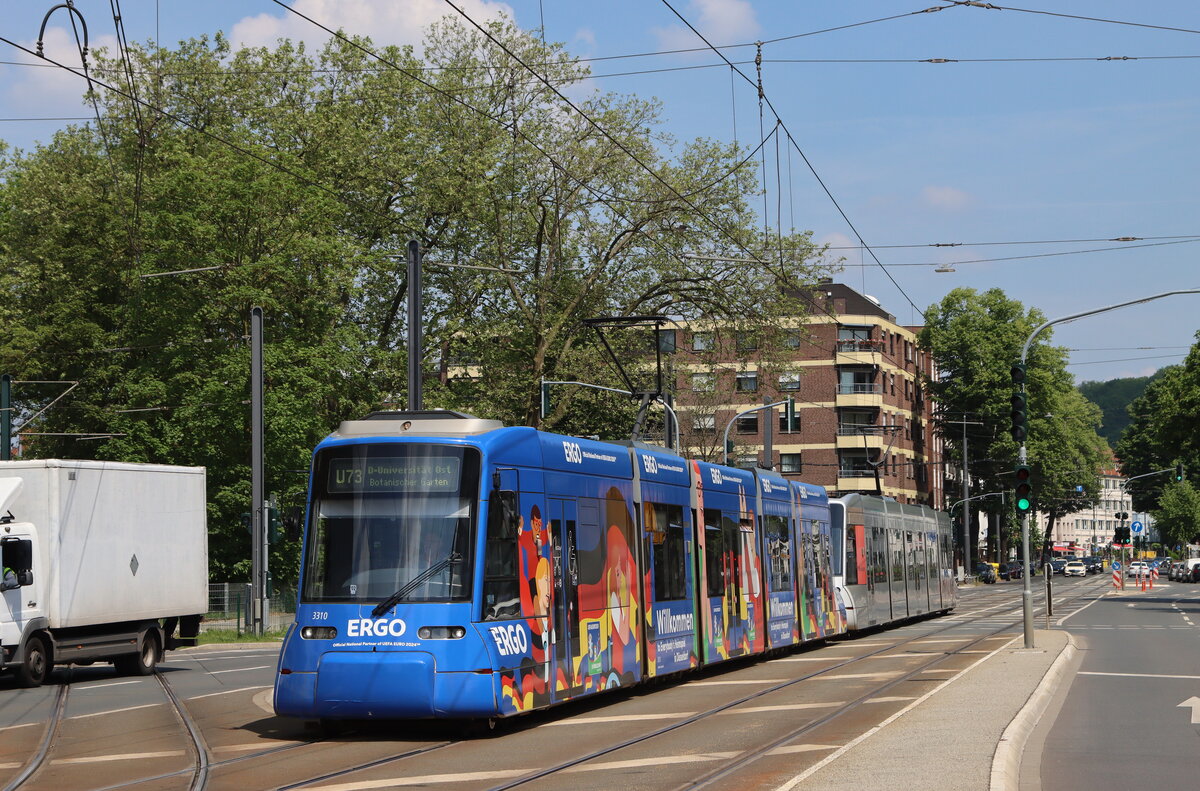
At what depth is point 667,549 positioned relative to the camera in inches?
741

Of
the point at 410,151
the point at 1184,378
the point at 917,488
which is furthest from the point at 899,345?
the point at 410,151

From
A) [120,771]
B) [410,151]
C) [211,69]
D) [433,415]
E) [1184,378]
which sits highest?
[211,69]

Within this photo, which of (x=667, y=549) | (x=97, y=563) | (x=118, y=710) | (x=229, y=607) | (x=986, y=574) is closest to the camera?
(x=118, y=710)

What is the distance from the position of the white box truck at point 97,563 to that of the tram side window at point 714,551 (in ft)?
31.2

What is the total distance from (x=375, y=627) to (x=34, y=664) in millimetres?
10922

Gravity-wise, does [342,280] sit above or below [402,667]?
above

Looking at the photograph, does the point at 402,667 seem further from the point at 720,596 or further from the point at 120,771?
the point at 720,596

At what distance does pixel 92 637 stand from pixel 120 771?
12755 millimetres

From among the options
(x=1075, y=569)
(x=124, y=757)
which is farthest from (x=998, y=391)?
(x=124, y=757)

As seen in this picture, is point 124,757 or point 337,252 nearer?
point 124,757

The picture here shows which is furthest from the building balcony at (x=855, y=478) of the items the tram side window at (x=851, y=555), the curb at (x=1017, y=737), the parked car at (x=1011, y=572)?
the curb at (x=1017, y=737)

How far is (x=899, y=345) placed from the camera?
102 meters

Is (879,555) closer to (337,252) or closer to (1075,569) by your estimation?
(337,252)

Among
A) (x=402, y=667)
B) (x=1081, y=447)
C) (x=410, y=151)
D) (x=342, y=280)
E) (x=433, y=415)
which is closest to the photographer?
(x=402, y=667)
